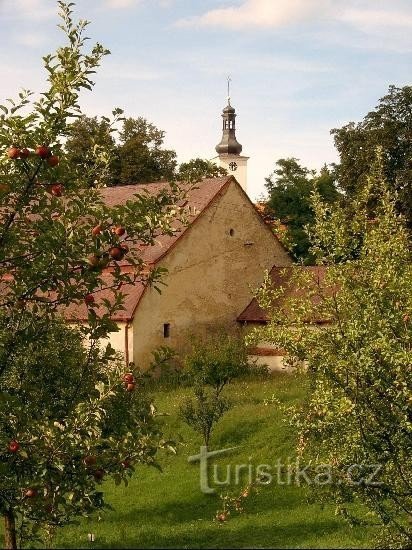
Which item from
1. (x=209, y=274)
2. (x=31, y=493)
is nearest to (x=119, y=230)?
(x=31, y=493)

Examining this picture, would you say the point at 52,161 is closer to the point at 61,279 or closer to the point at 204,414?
the point at 61,279

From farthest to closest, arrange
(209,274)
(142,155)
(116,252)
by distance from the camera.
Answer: (142,155) → (209,274) → (116,252)

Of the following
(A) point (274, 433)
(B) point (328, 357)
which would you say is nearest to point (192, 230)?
(A) point (274, 433)

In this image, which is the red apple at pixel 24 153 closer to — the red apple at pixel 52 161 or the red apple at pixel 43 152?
the red apple at pixel 43 152

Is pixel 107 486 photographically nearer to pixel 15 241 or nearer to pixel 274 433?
pixel 274 433

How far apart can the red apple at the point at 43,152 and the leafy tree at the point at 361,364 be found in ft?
13.1

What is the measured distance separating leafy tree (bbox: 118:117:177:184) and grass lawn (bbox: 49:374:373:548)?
26533 mm

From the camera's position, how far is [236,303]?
36312 millimetres

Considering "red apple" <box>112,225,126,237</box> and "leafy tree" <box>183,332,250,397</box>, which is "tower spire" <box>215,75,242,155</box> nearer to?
"leafy tree" <box>183,332,250,397</box>

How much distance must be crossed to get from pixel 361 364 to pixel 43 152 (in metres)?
4.25

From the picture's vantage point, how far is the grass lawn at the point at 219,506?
629 inches

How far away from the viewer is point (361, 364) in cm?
881

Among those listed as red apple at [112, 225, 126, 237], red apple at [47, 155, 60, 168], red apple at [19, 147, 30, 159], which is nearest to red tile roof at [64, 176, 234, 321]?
red apple at [112, 225, 126, 237]

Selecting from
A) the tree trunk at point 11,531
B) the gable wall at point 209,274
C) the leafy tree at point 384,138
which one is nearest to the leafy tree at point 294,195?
the leafy tree at point 384,138
